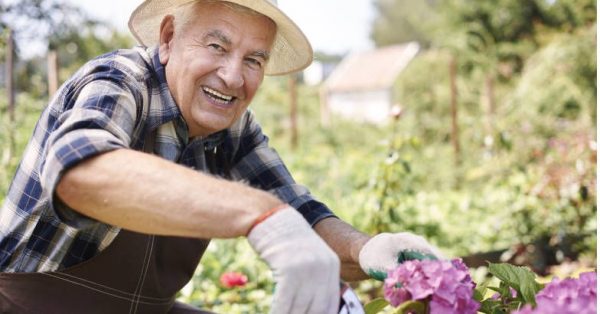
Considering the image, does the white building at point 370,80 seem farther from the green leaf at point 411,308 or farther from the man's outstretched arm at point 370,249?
the green leaf at point 411,308

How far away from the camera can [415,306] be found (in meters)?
1.26

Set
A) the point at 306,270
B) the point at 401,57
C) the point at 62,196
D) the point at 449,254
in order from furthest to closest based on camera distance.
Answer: the point at 401,57
the point at 449,254
the point at 62,196
the point at 306,270

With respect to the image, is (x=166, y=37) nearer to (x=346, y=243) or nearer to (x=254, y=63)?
(x=254, y=63)

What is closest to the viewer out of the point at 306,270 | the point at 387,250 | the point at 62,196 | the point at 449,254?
the point at 306,270

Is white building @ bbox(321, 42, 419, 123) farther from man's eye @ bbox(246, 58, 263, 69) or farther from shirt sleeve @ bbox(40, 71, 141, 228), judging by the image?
shirt sleeve @ bbox(40, 71, 141, 228)

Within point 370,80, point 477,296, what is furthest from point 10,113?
point 370,80

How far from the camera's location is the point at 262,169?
2.01m

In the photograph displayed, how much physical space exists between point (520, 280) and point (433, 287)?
291 mm

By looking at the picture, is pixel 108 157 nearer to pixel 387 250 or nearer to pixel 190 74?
pixel 190 74

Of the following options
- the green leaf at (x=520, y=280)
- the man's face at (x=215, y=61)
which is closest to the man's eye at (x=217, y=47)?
the man's face at (x=215, y=61)

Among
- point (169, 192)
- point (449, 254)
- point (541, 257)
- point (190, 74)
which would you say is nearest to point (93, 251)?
point (190, 74)

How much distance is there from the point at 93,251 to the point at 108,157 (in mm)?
562

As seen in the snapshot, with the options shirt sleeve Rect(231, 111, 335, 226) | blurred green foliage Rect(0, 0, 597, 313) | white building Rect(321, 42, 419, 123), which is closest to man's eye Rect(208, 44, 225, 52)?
shirt sleeve Rect(231, 111, 335, 226)

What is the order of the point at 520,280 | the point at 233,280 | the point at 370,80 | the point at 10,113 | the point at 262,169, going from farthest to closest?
the point at 370,80
the point at 10,113
the point at 233,280
the point at 262,169
the point at 520,280
